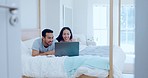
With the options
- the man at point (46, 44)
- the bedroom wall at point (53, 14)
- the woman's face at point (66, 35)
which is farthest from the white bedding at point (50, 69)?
the bedroom wall at point (53, 14)

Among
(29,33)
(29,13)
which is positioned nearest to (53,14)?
(29,13)

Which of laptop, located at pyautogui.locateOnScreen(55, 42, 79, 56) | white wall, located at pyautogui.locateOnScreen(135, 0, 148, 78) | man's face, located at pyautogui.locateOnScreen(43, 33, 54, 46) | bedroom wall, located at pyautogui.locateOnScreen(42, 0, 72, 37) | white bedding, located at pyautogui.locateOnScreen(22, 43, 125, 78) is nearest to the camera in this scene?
white wall, located at pyautogui.locateOnScreen(135, 0, 148, 78)

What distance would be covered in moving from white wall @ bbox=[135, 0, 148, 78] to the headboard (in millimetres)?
3038

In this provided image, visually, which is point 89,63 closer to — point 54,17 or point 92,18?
point 54,17

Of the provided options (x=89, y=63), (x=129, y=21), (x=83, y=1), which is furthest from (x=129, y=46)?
(x=89, y=63)

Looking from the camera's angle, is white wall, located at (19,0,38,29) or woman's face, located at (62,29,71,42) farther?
white wall, located at (19,0,38,29)

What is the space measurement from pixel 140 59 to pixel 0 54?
0.57 meters

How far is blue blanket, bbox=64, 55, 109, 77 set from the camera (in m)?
2.45

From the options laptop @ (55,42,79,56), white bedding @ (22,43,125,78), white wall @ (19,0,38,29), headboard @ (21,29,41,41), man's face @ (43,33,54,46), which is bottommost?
white bedding @ (22,43,125,78)

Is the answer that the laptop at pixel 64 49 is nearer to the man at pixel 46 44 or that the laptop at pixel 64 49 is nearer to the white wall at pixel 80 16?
the man at pixel 46 44

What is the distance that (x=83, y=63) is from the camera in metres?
2.48

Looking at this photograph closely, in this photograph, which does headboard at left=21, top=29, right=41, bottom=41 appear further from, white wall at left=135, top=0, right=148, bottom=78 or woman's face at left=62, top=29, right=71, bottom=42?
white wall at left=135, top=0, right=148, bottom=78

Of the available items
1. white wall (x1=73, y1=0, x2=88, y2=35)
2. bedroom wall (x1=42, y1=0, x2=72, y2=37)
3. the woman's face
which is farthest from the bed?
white wall (x1=73, y1=0, x2=88, y2=35)

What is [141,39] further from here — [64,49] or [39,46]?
[39,46]
